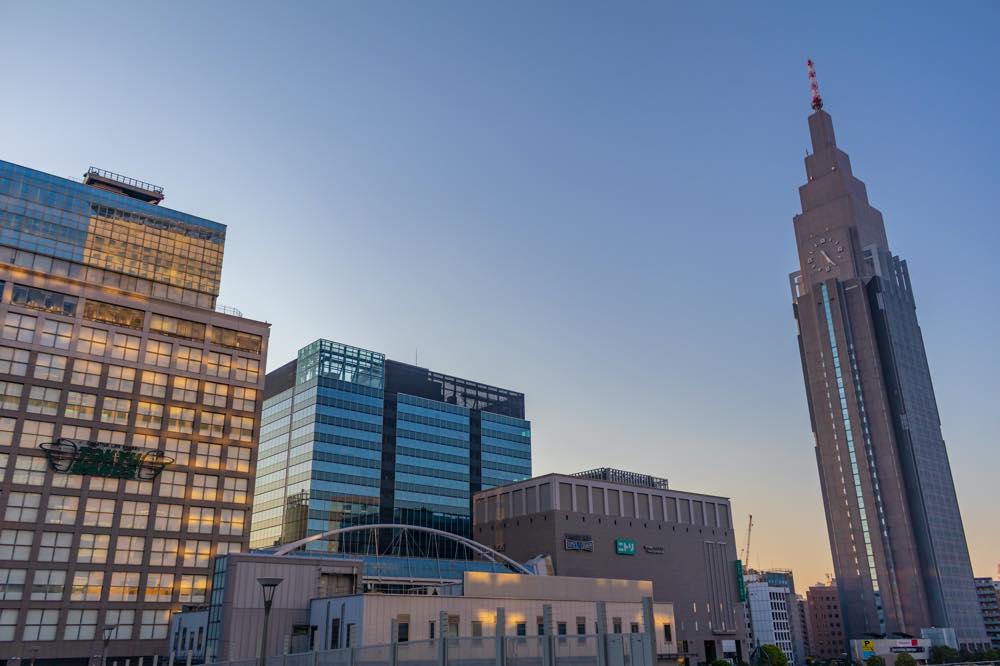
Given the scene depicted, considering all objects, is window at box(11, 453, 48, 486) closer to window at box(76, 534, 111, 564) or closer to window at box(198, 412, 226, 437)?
window at box(76, 534, 111, 564)

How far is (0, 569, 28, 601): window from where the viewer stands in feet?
289

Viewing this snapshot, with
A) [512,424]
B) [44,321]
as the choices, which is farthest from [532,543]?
[44,321]

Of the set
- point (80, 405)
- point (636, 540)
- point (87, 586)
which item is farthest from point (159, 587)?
point (636, 540)

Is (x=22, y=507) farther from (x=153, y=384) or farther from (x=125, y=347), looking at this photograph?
(x=125, y=347)

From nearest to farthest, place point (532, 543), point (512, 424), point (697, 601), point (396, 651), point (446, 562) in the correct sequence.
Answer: point (396, 651) → point (446, 562) → point (532, 543) → point (697, 601) → point (512, 424)

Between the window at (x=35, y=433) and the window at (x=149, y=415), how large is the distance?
10.3 metres

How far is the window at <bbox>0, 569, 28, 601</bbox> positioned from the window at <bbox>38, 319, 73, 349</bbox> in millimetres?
28818

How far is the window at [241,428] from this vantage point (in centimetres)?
11075

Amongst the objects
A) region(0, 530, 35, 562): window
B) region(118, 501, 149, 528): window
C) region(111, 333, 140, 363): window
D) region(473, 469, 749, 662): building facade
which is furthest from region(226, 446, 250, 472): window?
region(473, 469, 749, 662): building facade

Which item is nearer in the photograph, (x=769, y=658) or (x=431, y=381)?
(x=431, y=381)

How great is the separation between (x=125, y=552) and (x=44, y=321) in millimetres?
32833

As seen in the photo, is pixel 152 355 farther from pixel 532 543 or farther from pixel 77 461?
pixel 532 543

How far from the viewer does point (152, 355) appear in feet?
351

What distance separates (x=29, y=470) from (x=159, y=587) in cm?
2209
